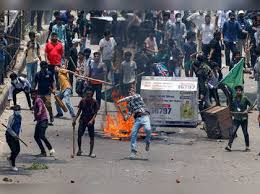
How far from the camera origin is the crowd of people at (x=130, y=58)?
22625 mm

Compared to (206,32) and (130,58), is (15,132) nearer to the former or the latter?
(130,58)

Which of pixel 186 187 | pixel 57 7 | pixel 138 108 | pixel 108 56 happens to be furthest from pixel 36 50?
pixel 57 7

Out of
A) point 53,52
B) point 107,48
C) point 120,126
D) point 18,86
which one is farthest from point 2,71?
point 120,126

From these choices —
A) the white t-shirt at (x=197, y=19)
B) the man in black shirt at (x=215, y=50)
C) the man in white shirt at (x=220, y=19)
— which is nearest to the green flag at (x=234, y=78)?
the man in black shirt at (x=215, y=50)

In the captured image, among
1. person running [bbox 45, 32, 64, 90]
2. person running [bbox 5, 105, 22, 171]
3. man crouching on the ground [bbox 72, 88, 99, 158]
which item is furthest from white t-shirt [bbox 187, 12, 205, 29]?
person running [bbox 5, 105, 22, 171]

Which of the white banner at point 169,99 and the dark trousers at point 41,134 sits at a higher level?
the white banner at point 169,99

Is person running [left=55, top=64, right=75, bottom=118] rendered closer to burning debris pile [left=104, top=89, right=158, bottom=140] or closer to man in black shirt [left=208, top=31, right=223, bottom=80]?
burning debris pile [left=104, top=89, right=158, bottom=140]

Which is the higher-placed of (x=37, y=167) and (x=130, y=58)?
(x=130, y=58)

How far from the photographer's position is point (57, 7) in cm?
1256

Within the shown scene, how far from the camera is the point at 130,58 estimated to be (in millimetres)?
26531

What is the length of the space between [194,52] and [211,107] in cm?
499

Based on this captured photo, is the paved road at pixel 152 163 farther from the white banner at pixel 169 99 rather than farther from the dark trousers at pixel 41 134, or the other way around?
the white banner at pixel 169 99

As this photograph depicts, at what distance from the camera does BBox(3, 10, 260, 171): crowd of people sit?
22.6m

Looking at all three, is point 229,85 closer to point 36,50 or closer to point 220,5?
point 36,50
